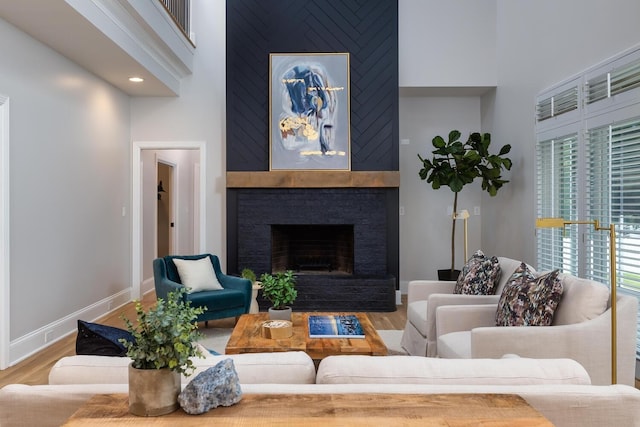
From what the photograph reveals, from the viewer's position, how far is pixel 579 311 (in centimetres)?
260

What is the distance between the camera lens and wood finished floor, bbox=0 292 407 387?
11.5ft

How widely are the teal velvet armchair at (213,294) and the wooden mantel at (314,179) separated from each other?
1.22 meters

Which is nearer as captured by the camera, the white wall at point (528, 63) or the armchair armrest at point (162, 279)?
the white wall at point (528, 63)

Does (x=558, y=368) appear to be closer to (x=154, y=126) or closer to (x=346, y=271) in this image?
(x=346, y=271)

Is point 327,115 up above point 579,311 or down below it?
above

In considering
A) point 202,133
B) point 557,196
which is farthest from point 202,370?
point 202,133

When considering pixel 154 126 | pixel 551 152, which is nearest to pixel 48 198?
pixel 154 126

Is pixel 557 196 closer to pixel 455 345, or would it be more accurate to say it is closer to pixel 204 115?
pixel 455 345

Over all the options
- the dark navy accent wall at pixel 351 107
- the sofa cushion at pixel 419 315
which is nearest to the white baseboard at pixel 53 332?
the dark navy accent wall at pixel 351 107

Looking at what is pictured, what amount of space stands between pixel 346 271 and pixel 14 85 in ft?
12.6

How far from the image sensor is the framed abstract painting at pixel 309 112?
5.85m

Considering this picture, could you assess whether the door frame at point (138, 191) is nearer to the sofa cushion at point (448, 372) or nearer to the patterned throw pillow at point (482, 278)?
the patterned throw pillow at point (482, 278)

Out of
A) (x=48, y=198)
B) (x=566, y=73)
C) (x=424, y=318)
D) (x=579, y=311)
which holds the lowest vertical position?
(x=424, y=318)

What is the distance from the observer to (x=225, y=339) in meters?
4.55
